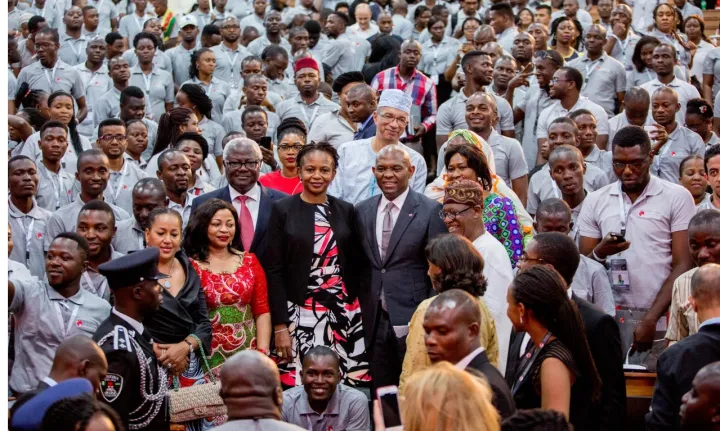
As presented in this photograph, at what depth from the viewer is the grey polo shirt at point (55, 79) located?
14023mm

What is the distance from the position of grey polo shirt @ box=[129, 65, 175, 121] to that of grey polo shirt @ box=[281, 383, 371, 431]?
302 inches

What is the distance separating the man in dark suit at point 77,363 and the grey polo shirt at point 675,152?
23.3 ft

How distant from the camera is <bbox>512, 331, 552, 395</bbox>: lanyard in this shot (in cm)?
523

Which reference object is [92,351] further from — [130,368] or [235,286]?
[235,286]

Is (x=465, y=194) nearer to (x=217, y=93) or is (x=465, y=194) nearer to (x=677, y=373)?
(x=677, y=373)

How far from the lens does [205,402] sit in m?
6.71

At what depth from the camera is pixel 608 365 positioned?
553cm

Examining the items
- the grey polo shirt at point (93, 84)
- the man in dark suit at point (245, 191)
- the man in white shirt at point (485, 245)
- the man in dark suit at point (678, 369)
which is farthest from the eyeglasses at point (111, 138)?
the man in dark suit at point (678, 369)

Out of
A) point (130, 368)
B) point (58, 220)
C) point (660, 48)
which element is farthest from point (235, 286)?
point (660, 48)

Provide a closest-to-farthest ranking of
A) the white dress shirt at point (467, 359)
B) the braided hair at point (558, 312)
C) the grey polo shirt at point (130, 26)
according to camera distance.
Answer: the white dress shirt at point (467, 359) < the braided hair at point (558, 312) < the grey polo shirt at point (130, 26)

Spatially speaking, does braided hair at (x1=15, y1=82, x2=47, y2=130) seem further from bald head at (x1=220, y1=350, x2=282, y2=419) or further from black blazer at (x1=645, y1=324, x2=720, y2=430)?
black blazer at (x1=645, y1=324, x2=720, y2=430)

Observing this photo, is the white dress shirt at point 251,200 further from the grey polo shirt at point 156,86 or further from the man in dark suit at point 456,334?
the grey polo shirt at point 156,86

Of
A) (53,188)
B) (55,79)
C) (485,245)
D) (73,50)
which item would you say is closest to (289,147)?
(53,188)

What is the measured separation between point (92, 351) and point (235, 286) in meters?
2.22
